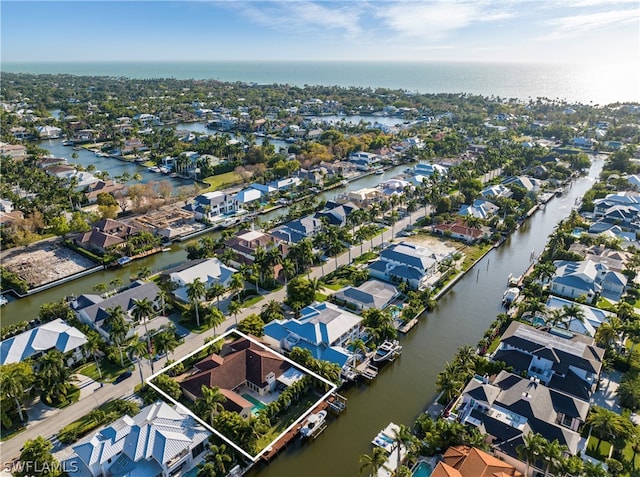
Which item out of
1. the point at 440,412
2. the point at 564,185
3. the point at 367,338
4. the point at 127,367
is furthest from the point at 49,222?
the point at 564,185

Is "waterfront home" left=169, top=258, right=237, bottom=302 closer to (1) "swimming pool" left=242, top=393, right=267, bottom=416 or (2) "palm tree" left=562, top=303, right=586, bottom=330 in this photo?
(1) "swimming pool" left=242, top=393, right=267, bottom=416

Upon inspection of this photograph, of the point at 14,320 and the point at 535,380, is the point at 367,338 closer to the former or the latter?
the point at 535,380

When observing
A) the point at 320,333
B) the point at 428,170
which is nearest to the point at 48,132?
the point at 428,170

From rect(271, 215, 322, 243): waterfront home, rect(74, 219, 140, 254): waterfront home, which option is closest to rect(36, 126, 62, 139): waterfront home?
rect(74, 219, 140, 254): waterfront home

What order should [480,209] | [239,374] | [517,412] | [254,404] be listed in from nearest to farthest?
→ [517,412] < [254,404] < [239,374] < [480,209]

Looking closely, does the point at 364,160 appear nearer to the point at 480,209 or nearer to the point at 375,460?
the point at 480,209

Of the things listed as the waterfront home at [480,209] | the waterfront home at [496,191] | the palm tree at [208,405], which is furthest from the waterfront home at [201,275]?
the waterfront home at [496,191]
